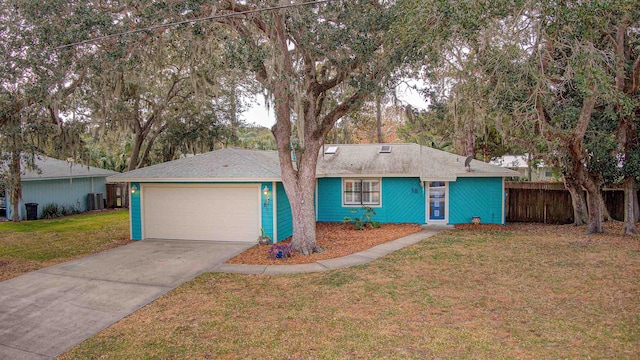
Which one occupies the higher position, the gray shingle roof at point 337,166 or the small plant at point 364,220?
the gray shingle roof at point 337,166

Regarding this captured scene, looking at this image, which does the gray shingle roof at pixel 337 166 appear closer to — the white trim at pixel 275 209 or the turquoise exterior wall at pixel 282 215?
the white trim at pixel 275 209

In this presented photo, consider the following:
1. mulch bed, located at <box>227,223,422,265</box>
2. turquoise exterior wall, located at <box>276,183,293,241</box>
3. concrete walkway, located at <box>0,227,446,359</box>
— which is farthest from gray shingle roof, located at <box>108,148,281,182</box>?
mulch bed, located at <box>227,223,422,265</box>

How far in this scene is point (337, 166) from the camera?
15164mm

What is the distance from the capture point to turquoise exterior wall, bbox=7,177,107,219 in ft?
56.3

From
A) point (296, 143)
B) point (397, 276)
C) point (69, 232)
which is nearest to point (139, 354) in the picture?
point (397, 276)

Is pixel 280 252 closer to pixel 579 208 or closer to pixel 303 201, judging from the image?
pixel 303 201

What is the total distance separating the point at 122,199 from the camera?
858 inches

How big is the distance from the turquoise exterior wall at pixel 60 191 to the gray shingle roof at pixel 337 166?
8.36m

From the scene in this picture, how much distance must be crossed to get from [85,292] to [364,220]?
9.51 meters

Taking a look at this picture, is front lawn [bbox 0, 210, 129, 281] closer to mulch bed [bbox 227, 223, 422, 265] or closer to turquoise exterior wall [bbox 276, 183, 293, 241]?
mulch bed [bbox 227, 223, 422, 265]

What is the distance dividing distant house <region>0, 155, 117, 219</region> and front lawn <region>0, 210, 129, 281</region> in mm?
1337

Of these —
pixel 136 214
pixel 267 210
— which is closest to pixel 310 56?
pixel 267 210

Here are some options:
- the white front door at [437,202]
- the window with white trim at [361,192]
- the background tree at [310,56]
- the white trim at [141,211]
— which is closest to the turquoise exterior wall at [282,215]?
the background tree at [310,56]

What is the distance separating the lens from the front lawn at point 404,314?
15.4ft
